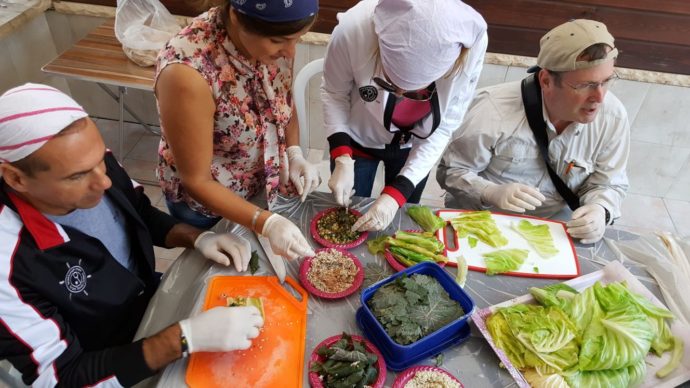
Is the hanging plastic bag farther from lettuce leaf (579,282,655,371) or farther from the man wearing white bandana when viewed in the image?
lettuce leaf (579,282,655,371)

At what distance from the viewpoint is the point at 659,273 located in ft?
6.18

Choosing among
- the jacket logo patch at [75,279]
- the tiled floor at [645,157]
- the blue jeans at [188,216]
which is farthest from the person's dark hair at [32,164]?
the tiled floor at [645,157]

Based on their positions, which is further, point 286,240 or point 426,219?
point 426,219

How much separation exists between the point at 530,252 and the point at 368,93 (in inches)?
40.9

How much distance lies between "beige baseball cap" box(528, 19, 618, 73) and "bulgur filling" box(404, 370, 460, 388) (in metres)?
1.50

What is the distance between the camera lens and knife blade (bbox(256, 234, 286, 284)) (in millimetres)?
1712

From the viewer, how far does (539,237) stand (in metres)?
2.00

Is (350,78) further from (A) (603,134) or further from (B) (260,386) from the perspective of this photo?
(B) (260,386)

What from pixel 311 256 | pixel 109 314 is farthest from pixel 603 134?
pixel 109 314

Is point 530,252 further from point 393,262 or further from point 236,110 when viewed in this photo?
point 236,110

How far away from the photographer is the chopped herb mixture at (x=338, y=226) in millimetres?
1928

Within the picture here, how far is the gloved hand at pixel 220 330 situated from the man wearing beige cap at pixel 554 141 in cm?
139

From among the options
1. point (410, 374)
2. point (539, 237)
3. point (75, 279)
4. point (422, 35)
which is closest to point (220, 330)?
point (75, 279)

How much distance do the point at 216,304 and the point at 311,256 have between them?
397 mm
